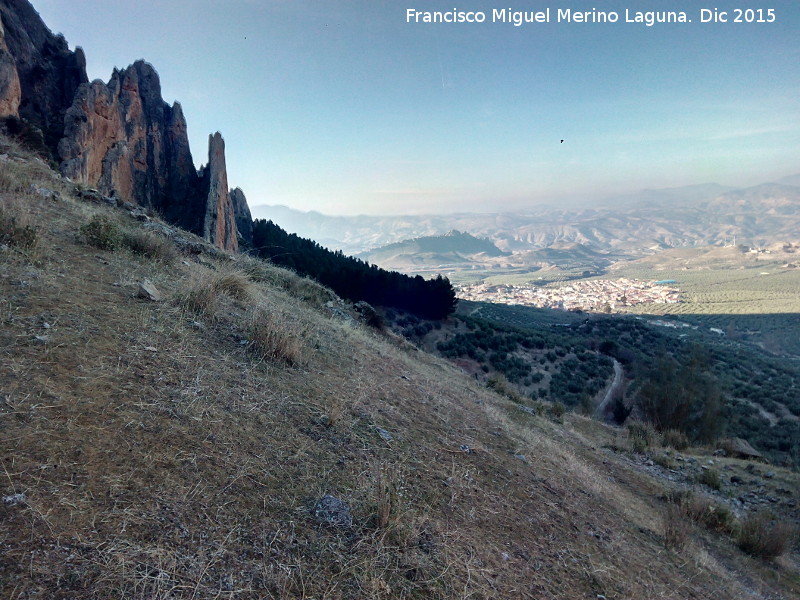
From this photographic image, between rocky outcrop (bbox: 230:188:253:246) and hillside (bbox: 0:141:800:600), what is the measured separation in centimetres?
2583

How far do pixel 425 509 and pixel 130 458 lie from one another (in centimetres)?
203

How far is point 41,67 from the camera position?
1888cm

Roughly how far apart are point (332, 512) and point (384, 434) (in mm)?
1377

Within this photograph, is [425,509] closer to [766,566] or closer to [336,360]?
[336,360]

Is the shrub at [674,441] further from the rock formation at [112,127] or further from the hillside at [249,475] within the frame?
the rock formation at [112,127]

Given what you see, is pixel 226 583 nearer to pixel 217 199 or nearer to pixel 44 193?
pixel 44 193

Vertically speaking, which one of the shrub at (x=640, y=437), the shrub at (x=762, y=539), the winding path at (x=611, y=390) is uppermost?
the shrub at (x=762, y=539)

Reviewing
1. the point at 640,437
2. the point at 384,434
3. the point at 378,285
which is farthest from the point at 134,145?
the point at 640,437

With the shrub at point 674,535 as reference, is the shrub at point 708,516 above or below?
below

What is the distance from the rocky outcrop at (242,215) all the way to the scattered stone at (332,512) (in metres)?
29.9

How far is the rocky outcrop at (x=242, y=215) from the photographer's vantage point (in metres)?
31.0

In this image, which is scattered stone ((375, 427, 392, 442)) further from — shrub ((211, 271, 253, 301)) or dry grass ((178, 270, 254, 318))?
shrub ((211, 271, 253, 301))

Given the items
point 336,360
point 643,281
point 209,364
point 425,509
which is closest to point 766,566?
point 425,509

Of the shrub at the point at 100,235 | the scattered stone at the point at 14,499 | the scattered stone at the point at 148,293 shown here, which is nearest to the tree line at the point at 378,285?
the shrub at the point at 100,235
